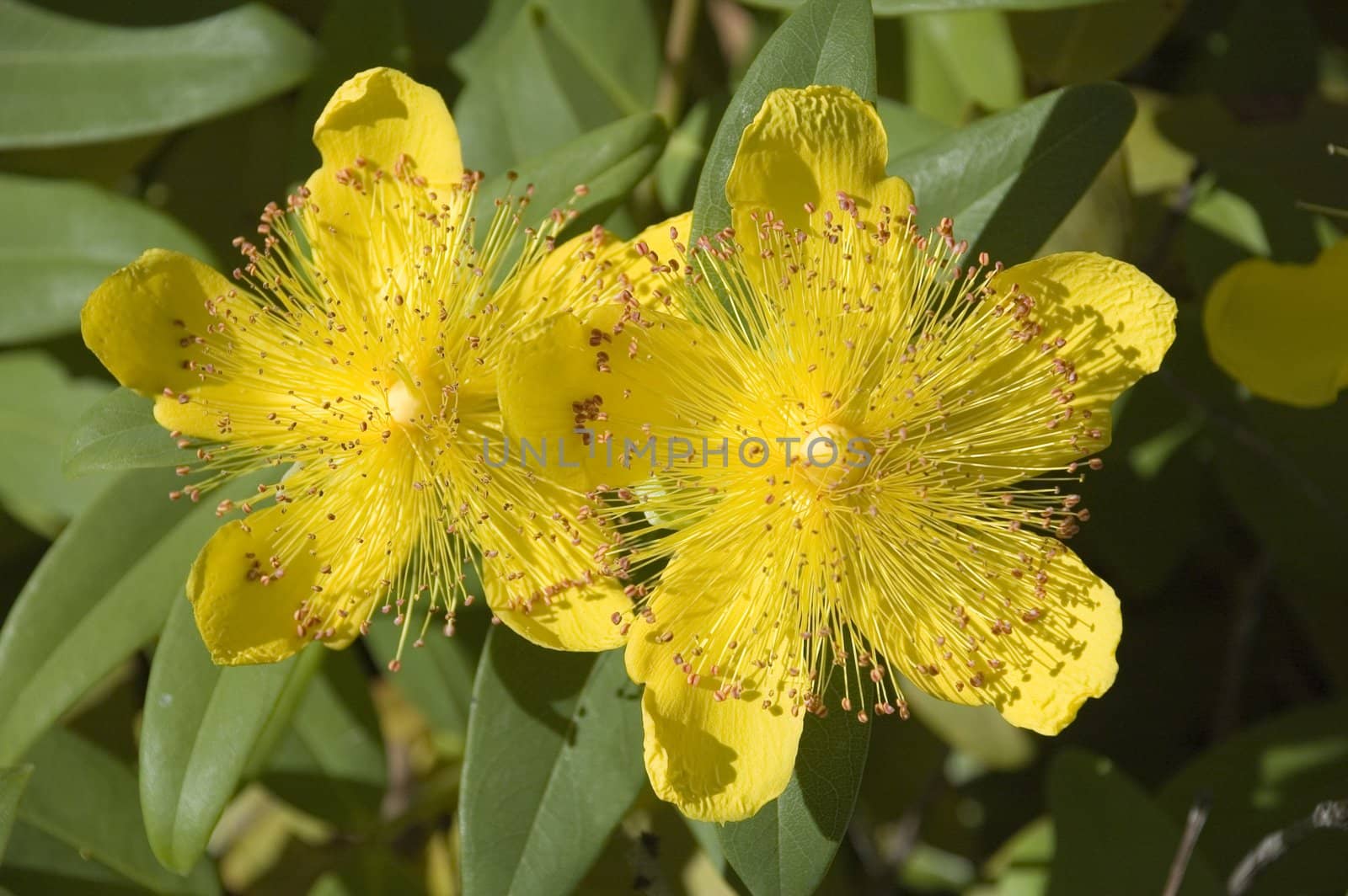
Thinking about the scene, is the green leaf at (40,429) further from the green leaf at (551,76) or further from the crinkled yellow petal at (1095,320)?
the crinkled yellow petal at (1095,320)

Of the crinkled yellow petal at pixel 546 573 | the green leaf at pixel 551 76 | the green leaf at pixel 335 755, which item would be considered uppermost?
the green leaf at pixel 551 76

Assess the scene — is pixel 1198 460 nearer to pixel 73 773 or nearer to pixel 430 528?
pixel 430 528

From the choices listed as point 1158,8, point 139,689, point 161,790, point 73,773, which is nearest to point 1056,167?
point 1158,8

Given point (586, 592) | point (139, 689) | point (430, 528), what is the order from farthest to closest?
point (139, 689)
point (430, 528)
point (586, 592)

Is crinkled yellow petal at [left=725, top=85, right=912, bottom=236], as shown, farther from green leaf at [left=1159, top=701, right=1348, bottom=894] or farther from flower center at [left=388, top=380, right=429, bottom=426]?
green leaf at [left=1159, top=701, right=1348, bottom=894]

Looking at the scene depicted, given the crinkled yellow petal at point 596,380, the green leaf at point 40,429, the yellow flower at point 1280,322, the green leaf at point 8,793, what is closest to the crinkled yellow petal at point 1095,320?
the yellow flower at point 1280,322

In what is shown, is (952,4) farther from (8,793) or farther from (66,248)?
(8,793)
